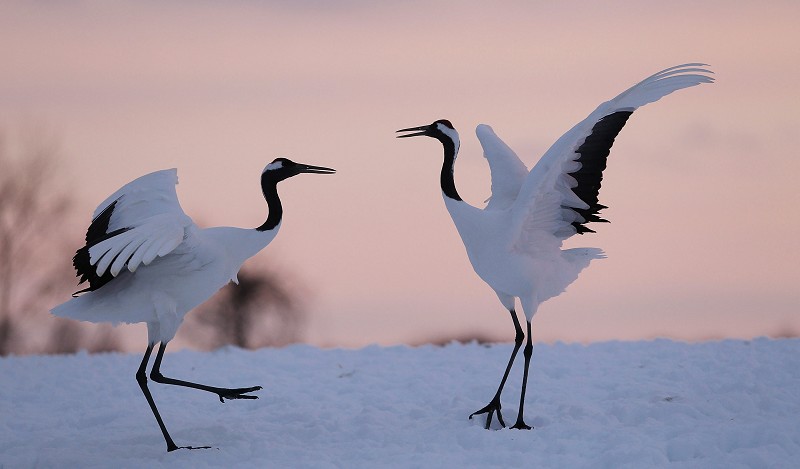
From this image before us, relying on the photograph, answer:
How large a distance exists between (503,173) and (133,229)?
3454mm

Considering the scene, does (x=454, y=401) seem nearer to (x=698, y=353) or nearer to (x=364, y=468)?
(x=364, y=468)

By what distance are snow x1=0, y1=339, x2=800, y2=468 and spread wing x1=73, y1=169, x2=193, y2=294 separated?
4.92 feet

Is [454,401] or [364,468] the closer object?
[364,468]

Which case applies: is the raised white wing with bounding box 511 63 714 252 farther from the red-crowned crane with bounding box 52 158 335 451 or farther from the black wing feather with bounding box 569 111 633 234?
the red-crowned crane with bounding box 52 158 335 451

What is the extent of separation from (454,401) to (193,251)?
2.79 m

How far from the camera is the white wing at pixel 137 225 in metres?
7.20

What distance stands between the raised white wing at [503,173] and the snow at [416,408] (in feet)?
6.03

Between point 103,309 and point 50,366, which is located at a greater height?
point 103,309

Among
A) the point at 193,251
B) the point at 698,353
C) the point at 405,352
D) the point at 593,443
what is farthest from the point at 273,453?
the point at 698,353

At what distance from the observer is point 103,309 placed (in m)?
7.95

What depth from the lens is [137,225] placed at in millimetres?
7773

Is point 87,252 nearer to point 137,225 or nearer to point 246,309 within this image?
point 137,225

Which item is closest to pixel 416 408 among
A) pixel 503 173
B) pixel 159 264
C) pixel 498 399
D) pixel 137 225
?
pixel 498 399

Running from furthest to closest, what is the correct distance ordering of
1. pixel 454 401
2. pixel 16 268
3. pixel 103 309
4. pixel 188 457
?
pixel 16 268 < pixel 454 401 < pixel 103 309 < pixel 188 457
